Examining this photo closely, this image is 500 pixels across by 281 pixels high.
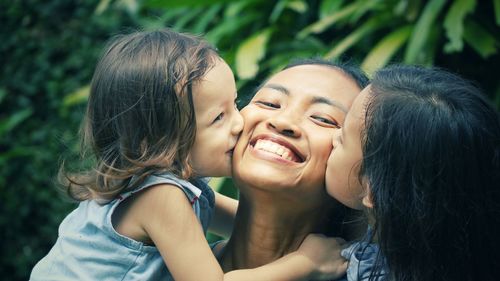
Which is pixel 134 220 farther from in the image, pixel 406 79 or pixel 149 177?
pixel 406 79

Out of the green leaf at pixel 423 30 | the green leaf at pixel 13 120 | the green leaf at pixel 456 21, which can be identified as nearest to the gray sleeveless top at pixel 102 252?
the green leaf at pixel 456 21

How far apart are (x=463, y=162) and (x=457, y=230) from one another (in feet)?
0.64

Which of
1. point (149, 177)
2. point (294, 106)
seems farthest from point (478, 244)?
point (149, 177)

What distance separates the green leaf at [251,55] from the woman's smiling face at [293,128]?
2.37 m

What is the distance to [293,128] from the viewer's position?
2539mm

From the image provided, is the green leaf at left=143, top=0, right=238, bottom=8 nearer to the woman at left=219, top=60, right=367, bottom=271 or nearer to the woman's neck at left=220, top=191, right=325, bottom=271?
the woman at left=219, top=60, right=367, bottom=271

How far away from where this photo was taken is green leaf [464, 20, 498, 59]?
193 inches

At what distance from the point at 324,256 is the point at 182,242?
458mm

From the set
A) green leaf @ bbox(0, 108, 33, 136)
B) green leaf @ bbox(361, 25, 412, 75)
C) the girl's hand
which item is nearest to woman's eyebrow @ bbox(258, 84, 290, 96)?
the girl's hand

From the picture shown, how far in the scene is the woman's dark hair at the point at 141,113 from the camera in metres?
2.44

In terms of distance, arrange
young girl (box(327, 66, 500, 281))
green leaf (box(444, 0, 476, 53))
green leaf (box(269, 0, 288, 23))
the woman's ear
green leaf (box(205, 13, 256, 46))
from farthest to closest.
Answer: green leaf (box(205, 13, 256, 46)), green leaf (box(269, 0, 288, 23)), green leaf (box(444, 0, 476, 53)), the woman's ear, young girl (box(327, 66, 500, 281))

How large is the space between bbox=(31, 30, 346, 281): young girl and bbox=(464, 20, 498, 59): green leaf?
107 inches

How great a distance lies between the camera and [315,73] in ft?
8.95

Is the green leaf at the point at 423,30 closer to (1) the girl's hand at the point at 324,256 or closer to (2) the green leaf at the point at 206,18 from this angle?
(2) the green leaf at the point at 206,18
